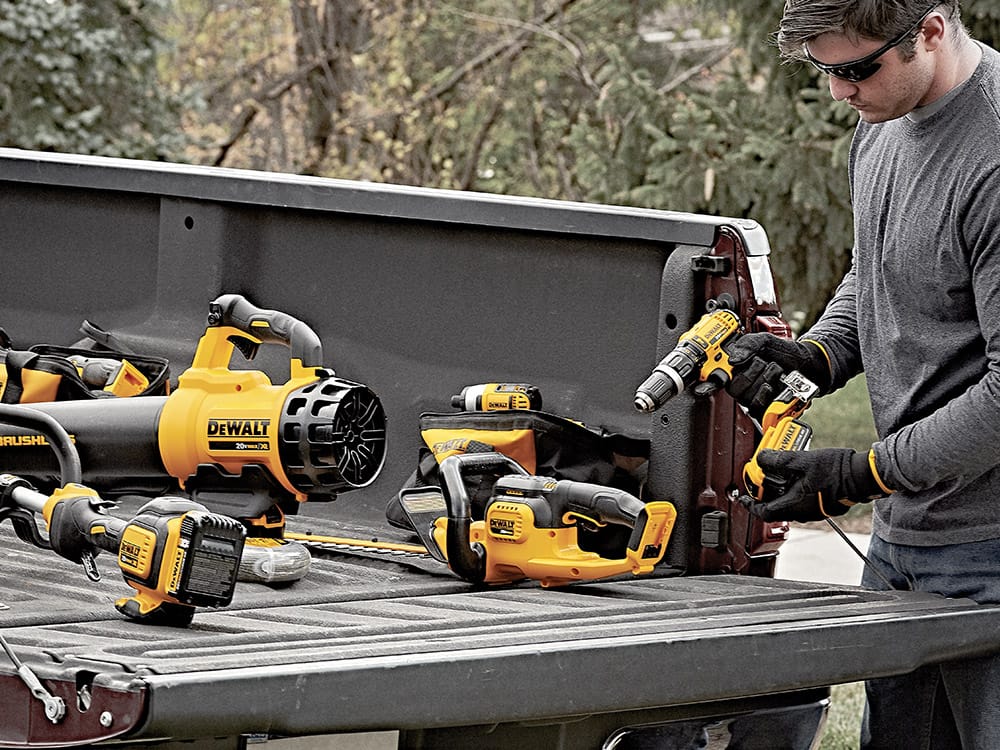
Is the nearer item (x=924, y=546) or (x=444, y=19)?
(x=924, y=546)

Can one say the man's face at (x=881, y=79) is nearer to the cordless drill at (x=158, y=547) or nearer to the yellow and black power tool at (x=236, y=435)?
the yellow and black power tool at (x=236, y=435)

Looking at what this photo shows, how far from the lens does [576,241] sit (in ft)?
11.7

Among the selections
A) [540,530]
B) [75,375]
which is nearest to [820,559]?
[75,375]

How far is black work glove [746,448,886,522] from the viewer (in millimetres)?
3096

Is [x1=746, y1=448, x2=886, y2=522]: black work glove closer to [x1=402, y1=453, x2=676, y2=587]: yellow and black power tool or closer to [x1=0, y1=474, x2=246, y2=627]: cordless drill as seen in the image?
[x1=402, y1=453, x2=676, y2=587]: yellow and black power tool

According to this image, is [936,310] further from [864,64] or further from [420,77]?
[420,77]

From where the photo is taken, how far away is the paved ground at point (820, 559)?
752 centimetres

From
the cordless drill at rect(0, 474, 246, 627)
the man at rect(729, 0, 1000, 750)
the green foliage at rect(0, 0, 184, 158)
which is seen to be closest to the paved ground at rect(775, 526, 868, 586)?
the man at rect(729, 0, 1000, 750)

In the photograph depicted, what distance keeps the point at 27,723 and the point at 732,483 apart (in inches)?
63.6

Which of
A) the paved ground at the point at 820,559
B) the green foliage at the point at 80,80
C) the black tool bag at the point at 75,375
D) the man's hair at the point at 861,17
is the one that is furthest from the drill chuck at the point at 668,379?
the green foliage at the point at 80,80

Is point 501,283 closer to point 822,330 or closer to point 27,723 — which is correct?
point 822,330

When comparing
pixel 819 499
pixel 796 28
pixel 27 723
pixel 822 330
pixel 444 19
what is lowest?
pixel 27 723

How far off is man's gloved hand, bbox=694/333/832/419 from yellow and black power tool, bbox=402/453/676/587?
0.28 metres

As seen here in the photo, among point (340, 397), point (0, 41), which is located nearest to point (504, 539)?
point (340, 397)
